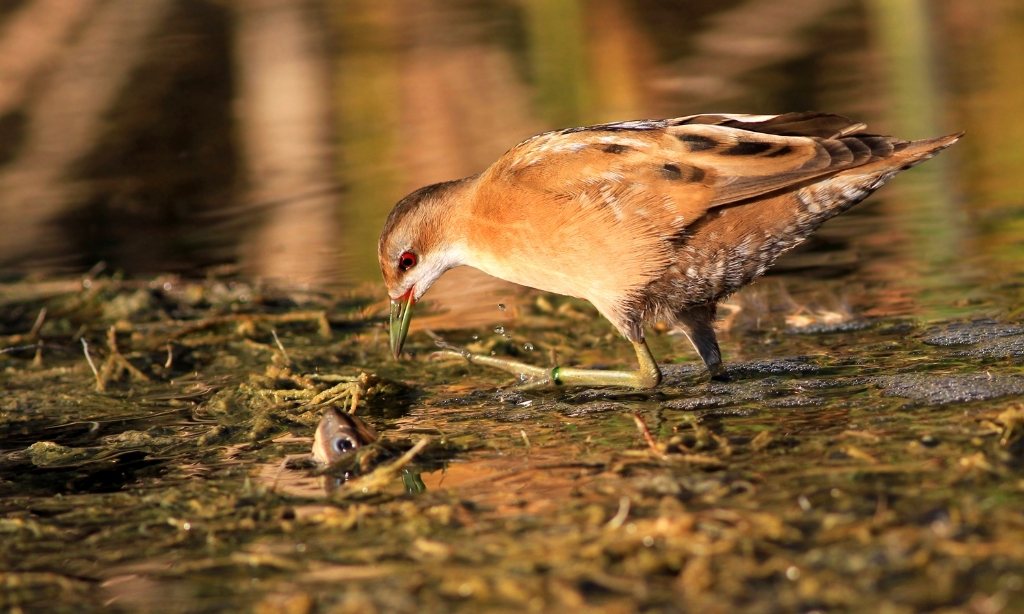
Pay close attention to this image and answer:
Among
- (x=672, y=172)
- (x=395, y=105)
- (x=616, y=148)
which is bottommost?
(x=395, y=105)

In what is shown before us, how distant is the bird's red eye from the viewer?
5859 millimetres

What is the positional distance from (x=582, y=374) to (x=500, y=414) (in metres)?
0.55

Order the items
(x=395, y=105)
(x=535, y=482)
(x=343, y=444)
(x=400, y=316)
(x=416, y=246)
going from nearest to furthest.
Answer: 1. (x=535, y=482)
2. (x=343, y=444)
3. (x=416, y=246)
4. (x=400, y=316)
5. (x=395, y=105)

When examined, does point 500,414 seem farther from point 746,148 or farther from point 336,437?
point 746,148

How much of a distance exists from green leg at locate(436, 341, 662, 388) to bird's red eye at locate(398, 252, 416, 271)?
1.87 ft

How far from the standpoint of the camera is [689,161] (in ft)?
16.5

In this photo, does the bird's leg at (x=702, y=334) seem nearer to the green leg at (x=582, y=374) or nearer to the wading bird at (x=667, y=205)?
the wading bird at (x=667, y=205)

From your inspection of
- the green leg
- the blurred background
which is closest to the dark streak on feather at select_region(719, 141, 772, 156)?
the green leg

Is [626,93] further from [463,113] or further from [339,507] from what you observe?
[339,507]

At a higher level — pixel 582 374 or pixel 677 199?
pixel 677 199

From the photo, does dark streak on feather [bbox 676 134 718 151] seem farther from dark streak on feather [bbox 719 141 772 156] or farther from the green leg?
the green leg

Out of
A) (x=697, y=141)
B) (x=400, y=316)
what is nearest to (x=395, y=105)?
(x=400, y=316)

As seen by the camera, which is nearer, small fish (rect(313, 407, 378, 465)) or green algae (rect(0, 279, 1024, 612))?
green algae (rect(0, 279, 1024, 612))

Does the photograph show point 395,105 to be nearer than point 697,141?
No
